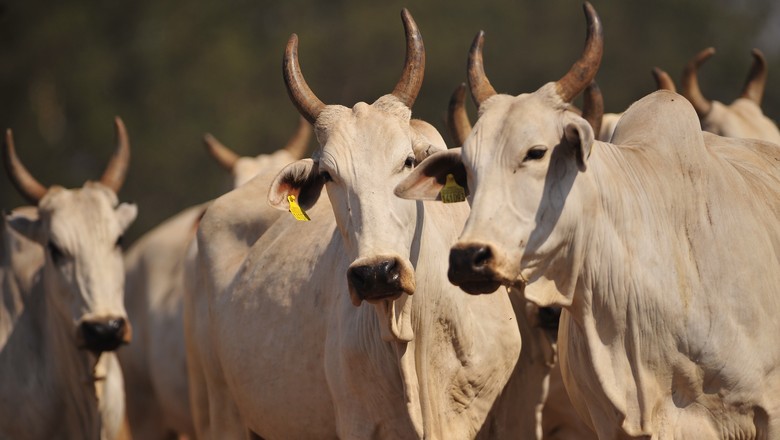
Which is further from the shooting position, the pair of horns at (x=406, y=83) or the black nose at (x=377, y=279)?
the pair of horns at (x=406, y=83)

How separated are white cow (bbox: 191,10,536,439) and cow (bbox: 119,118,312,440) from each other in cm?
429

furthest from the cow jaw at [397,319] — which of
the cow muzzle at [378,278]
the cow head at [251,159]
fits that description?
the cow head at [251,159]

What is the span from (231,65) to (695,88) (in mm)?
18256

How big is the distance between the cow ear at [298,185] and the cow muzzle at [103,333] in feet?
8.46

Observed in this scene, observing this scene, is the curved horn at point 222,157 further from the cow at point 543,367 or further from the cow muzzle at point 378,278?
the cow muzzle at point 378,278

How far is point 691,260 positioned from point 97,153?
21.2m

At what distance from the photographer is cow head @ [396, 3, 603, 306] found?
5.11 metres

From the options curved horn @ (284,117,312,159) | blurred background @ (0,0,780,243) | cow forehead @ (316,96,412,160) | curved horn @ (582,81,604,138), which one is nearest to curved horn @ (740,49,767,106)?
curved horn @ (582,81,604,138)

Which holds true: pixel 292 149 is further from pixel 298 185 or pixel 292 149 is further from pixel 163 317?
pixel 298 185

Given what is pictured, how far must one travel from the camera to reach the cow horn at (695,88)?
9.92 m

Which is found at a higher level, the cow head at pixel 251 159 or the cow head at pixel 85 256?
the cow head at pixel 85 256

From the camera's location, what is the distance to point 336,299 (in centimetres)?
669

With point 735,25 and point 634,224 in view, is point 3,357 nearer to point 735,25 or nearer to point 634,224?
point 634,224

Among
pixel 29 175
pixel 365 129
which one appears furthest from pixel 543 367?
pixel 29 175
